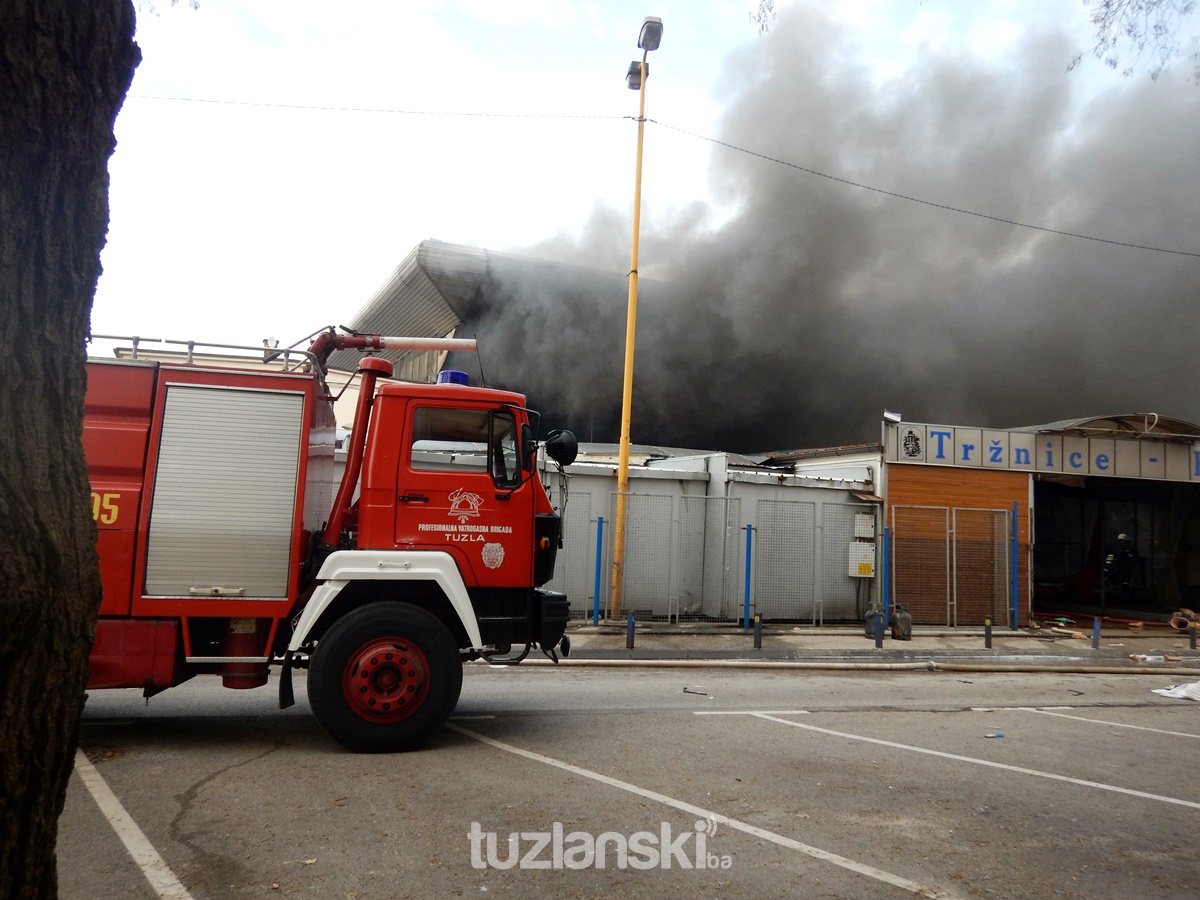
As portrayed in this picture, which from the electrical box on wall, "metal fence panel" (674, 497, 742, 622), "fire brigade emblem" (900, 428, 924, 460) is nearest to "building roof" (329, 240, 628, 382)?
"fire brigade emblem" (900, 428, 924, 460)

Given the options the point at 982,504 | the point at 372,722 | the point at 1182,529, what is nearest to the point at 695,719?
the point at 372,722

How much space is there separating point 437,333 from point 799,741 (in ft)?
70.7

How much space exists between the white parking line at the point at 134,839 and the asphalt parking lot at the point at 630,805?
0.02 meters

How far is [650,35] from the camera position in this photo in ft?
43.7

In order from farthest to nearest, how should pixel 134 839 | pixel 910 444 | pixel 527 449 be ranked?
pixel 910 444 → pixel 527 449 → pixel 134 839

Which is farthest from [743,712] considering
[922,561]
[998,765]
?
[922,561]

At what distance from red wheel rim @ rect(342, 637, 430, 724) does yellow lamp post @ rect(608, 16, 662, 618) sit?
756cm

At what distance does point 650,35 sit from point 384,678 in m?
11.1

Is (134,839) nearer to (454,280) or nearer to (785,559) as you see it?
(785,559)

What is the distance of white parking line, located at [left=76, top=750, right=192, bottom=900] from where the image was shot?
3.44 m

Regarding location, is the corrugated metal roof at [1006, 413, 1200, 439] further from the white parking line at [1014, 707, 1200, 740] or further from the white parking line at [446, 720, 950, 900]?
the white parking line at [446, 720, 950, 900]

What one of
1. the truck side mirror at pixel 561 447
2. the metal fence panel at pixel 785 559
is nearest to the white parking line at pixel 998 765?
the truck side mirror at pixel 561 447

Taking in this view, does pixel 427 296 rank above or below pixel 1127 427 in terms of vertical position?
above

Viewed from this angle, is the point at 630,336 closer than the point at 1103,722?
No
